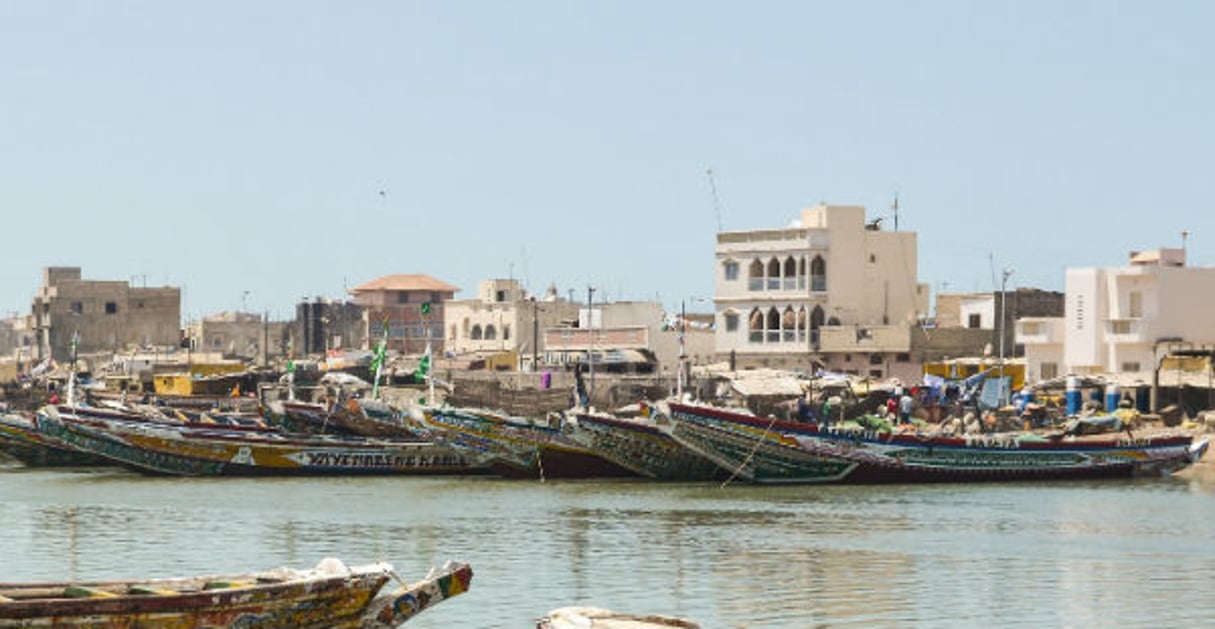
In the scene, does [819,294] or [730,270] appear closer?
[819,294]

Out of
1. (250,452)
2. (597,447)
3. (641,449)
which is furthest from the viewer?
(250,452)

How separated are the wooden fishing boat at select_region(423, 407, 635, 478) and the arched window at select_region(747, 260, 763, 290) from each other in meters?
24.5

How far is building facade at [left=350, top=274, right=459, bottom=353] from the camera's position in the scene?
98438mm

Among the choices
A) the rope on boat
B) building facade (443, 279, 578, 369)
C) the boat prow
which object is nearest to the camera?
the rope on boat

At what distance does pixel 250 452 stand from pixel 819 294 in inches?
973

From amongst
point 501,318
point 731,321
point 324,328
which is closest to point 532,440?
point 731,321

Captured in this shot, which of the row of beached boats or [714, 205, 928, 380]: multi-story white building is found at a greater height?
[714, 205, 928, 380]: multi-story white building

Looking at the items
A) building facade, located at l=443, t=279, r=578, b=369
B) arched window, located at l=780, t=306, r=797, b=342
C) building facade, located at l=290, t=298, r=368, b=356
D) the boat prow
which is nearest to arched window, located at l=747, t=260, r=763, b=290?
arched window, located at l=780, t=306, r=797, b=342

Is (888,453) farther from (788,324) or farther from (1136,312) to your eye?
(788,324)

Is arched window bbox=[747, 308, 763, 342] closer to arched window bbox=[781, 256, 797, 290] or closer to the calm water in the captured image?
arched window bbox=[781, 256, 797, 290]

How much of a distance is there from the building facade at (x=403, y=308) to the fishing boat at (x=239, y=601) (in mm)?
74955

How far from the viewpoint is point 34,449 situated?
2078 inches

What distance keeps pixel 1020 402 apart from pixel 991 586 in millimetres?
25621

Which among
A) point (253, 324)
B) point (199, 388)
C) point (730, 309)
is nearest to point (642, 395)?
point (730, 309)
